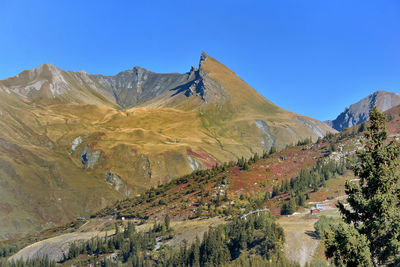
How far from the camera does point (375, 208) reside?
23.2m

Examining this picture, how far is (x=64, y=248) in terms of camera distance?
15838 cm

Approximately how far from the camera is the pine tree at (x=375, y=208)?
874 inches

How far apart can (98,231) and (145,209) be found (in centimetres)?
2656

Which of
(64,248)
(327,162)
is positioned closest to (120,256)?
(64,248)

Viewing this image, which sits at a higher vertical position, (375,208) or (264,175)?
(264,175)

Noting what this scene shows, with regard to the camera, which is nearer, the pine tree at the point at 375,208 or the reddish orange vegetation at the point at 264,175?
the pine tree at the point at 375,208

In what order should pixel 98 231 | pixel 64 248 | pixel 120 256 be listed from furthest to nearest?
1. pixel 98 231
2. pixel 64 248
3. pixel 120 256

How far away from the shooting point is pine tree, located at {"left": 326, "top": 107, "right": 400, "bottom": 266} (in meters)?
22.2

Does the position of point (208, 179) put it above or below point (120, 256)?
above

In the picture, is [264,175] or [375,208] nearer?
[375,208]

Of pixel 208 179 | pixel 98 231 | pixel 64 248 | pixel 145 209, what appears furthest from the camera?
pixel 208 179

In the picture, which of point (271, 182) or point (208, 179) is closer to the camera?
point (271, 182)

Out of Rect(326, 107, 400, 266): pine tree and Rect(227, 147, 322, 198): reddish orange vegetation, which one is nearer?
Rect(326, 107, 400, 266): pine tree

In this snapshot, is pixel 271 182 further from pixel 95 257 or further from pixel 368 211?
pixel 368 211
